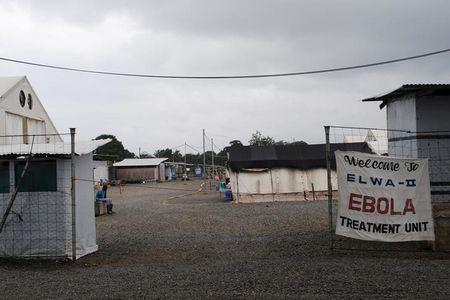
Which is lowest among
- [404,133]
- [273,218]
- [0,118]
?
[273,218]

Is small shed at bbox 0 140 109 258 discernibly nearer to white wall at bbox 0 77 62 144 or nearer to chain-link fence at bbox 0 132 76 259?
chain-link fence at bbox 0 132 76 259

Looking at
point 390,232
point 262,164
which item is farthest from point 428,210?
point 262,164

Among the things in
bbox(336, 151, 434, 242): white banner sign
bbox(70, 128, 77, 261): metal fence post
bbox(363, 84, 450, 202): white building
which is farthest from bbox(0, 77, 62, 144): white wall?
bbox(363, 84, 450, 202): white building

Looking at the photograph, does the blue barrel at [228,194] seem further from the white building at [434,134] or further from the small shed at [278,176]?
the white building at [434,134]

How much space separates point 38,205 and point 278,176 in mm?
21424

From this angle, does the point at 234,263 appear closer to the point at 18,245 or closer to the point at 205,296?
the point at 205,296

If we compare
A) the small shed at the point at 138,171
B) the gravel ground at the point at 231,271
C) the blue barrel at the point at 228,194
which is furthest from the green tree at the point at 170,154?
the gravel ground at the point at 231,271

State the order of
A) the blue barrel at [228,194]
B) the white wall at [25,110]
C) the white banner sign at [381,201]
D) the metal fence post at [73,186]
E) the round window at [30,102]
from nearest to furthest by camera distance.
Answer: the white banner sign at [381,201], the metal fence post at [73,186], the white wall at [25,110], the round window at [30,102], the blue barrel at [228,194]

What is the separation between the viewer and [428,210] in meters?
10.2

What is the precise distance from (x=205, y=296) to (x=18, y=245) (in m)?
5.45

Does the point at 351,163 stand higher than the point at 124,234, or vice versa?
the point at 351,163

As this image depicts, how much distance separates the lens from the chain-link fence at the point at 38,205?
10727 mm

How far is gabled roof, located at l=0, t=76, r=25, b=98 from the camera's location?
2131 centimetres

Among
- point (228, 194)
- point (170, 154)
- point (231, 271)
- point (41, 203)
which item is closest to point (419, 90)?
point (231, 271)
